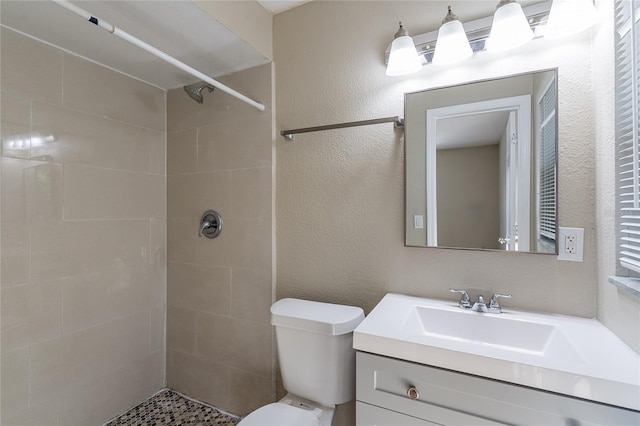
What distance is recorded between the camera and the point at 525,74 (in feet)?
3.83

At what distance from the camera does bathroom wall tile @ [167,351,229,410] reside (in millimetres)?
1832

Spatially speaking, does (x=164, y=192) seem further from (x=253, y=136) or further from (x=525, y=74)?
(x=525, y=74)

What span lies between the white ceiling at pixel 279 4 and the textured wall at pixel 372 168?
37mm

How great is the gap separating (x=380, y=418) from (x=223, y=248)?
4.16 feet

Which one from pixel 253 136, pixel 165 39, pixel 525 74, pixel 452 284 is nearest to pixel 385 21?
pixel 525 74

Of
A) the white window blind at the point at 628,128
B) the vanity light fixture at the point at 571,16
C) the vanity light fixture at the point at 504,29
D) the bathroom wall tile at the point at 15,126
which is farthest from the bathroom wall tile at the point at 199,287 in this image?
the vanity light fixture at the point at 571,16

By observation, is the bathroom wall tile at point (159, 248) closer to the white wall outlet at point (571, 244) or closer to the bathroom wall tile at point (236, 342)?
the bathroom wall tile at point (236, 342)

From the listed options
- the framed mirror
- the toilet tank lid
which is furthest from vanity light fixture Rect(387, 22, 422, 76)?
the toilet tank lid

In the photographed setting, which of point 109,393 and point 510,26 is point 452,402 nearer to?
point 510,26

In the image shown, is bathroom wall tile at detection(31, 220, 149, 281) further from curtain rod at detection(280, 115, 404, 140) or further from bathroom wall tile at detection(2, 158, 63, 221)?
curtain rod at detection(280, 115, 404, 140)

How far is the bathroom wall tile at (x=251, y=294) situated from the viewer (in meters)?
1.69

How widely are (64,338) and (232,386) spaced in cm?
95

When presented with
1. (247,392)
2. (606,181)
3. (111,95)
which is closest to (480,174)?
(606,181)

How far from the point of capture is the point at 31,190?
1.43 m
